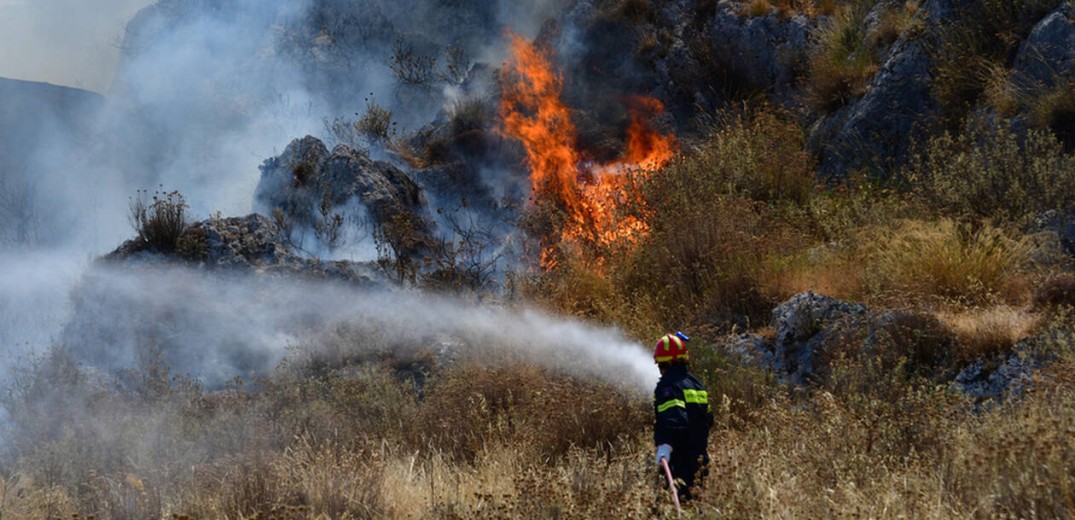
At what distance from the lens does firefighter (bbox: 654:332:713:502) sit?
5012mm

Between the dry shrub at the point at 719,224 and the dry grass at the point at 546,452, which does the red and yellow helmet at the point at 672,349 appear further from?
the dry shrub at the point at 719,224

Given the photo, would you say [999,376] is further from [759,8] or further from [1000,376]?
[759,8]

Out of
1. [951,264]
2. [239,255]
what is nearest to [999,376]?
[951,264]

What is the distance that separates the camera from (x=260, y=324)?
10.4m

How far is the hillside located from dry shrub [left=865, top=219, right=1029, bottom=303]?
0.11 feet

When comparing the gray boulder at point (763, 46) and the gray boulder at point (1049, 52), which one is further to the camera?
the gray boulder at point (763, 46)

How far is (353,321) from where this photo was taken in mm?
10094

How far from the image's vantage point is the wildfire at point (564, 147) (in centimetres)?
1237

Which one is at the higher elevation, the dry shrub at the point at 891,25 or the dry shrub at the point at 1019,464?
the dry shrub at the point at 891,25

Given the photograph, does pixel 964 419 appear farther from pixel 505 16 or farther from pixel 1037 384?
pixel 505 16

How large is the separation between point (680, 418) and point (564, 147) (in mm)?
10604

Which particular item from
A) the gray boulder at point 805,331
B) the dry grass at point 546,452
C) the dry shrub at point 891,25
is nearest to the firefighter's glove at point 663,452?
the dry grass at point 546,452

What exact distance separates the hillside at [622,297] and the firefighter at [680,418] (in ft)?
0.87

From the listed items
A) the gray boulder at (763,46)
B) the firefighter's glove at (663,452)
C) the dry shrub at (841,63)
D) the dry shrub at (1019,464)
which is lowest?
the dry shrub at (1019,464)
